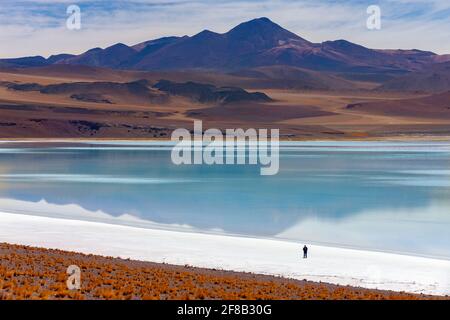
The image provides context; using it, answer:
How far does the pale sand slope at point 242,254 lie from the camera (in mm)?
15648

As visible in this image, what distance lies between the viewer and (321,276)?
15.8 meters

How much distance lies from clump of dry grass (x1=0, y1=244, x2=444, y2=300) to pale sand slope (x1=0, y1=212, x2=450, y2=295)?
3.88 feet

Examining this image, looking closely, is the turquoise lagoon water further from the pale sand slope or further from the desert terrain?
the desert terrain

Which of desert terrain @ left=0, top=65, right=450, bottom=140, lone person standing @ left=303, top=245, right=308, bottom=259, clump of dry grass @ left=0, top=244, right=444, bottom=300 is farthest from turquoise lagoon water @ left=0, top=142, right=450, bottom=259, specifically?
desert terrain @ left=0, top=65, right=450, bottom=140

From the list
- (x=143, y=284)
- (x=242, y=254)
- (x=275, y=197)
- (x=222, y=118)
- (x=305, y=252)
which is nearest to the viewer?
(x=143, y=284)

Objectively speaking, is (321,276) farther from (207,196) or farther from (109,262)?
(207,196)

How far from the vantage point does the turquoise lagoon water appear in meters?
23.3

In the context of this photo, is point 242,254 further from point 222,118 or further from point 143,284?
point 222,118

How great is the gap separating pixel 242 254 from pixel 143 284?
539 cm

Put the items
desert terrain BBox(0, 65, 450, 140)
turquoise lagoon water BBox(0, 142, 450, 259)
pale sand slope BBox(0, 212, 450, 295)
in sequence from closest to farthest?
pale sand slope BBox(0, 212, 450, 295) → turquoise lagoon water BBox(0, 142, 450, 259) → desert terrain BBox(0, 65, 450, 140)

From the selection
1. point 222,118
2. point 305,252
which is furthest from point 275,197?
point 222,118

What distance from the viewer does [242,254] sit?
60.5 feet

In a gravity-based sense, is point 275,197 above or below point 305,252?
Result: above
